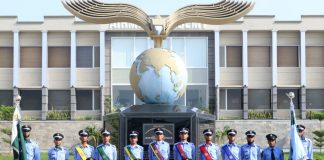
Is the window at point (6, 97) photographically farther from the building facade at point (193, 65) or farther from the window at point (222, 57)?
the window at point (222, 57)

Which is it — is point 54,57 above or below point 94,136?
above

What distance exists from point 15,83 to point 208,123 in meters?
21.0

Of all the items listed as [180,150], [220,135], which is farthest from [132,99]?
[180,150]

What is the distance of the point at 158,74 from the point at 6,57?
21.2 metres

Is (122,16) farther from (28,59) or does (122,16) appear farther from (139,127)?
(28,59)

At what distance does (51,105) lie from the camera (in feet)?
111

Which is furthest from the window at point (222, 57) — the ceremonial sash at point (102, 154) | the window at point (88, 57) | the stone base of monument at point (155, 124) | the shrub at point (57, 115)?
the ceremonial sash at point (102, 154)

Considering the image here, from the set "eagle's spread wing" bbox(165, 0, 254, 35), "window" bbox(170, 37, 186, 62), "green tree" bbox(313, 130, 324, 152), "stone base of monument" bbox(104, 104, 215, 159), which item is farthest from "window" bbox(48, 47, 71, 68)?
"stone base of monument" bbox(104, 104, 215, 159)

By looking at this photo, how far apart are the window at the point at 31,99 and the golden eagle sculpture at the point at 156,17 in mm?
18455

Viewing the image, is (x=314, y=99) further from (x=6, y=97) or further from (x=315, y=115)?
(x=6, y=97)

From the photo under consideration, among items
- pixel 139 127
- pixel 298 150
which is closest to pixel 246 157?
pixel 298 150

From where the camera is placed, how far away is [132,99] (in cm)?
3394

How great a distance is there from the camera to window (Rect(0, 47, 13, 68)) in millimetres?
34062

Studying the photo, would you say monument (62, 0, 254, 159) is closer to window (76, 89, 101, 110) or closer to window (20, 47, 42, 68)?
window (76, 89, 101, 110)
